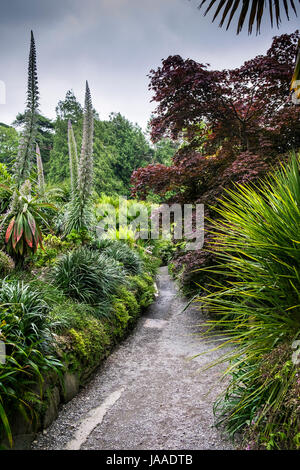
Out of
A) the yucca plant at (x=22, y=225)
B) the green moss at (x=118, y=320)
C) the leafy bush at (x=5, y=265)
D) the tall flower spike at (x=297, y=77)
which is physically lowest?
the green moss at (x=118, y=320)

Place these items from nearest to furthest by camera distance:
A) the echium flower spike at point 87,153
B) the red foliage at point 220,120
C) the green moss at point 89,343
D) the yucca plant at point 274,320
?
the yucca plant at point 274,320, the green moss at point 89,343, the red foliage at point 220,120, the echium flower spike at point 87,153

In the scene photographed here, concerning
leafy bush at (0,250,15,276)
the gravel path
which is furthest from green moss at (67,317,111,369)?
leafy bush at (0,250,15,276)

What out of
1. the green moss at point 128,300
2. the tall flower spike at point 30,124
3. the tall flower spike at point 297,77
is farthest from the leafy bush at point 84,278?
the tall flower spike at point 297,77

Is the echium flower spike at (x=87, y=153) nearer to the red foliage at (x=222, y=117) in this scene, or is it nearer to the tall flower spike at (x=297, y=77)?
the red foliage at (x=222, y=117)

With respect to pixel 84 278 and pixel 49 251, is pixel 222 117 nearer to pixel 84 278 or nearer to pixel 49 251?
pixel 84 278

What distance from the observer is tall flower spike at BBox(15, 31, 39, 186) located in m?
3.85

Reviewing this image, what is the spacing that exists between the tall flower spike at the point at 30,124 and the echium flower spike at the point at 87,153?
6.30ft

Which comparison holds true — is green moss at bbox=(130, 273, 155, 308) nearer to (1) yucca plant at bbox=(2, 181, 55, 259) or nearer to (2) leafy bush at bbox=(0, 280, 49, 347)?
(1) yucca plant at bbox=(2, 181, 55, 259)

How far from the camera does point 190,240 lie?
4488 millimetres

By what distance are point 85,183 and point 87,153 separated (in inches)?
24.7

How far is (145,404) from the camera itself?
8.64ft

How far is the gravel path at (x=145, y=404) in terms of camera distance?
6.90ft
